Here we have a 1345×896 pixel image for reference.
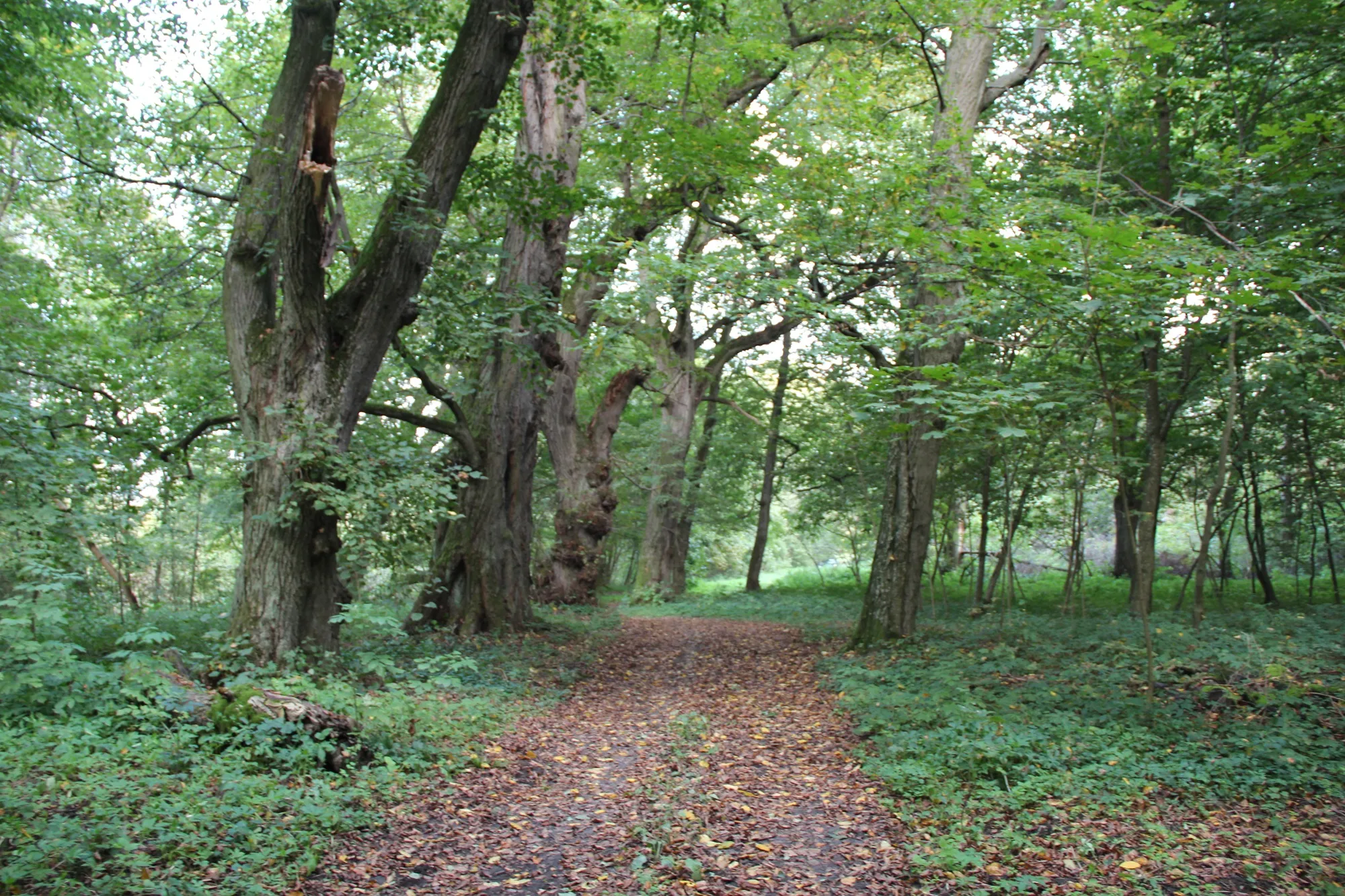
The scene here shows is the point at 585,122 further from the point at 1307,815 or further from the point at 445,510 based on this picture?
the point at 1307,815

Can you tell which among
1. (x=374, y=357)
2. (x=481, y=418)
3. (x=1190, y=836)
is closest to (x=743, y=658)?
(x=481, y=418)

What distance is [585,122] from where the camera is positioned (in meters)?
11.9

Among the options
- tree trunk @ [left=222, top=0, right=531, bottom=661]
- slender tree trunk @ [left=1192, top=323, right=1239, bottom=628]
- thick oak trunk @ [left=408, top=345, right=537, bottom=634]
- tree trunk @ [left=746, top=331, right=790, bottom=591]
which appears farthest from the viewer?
tree trunk @ [left=746, top=331, right=790, bottom=591]

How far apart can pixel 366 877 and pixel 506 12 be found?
660cm

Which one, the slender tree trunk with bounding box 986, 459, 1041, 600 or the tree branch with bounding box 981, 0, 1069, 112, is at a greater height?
the tree branch with bounding box 981, 0, 1069, 112

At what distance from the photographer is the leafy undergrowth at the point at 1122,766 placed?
152 inches

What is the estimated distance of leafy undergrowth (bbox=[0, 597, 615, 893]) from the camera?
339cm

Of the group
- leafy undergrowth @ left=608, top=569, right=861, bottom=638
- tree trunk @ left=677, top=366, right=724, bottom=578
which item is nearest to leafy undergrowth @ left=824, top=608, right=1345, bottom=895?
leafy undergrowth @ left=608, top=569, right=861, bottom=638

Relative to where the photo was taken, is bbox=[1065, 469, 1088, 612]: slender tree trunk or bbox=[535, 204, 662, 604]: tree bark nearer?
bbox=[1065, 469, 1088, 612]: slender tree trunk

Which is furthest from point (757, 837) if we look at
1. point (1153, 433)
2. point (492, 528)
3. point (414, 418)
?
point (1153, 433)

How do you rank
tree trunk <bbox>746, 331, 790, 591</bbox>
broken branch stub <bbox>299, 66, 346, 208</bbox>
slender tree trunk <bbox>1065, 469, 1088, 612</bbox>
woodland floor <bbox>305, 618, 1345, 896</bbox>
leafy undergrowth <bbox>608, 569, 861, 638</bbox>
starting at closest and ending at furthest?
woodland floor <bbox>305, 618, 1345, 896</bbox> → broken branch stub <bbox>299, 66, 346, 208</bbox> → slender tree trunk <bbox>1065, 469, 1088, 612</bbox> → leafy undergrowth <bbox>608, 569, 861, 638</bbox> → tree trunk <bbox>746, 331, 790, 591</bbox>

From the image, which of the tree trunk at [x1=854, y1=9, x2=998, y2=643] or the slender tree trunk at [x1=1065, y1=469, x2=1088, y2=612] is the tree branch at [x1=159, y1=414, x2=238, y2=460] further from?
the slender tree trunk at [x1=1065, y1=469, x2=1088, y2=612]

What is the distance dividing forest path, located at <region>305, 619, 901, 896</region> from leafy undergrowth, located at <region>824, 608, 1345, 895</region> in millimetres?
396

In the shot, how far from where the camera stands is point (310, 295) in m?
6.70
